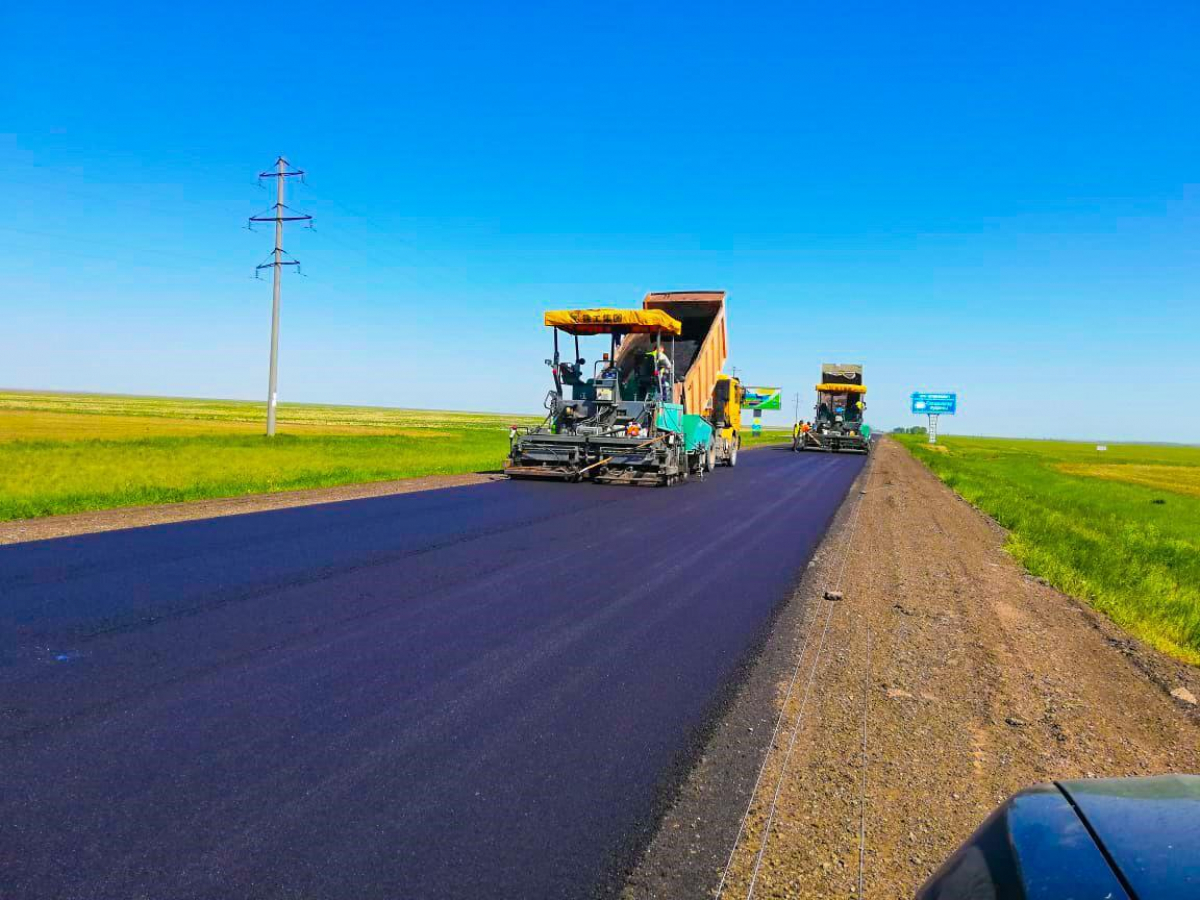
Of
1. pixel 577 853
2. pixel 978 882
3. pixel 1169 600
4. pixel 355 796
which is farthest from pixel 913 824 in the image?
pixel 1169 600

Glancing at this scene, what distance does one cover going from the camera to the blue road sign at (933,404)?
6700cm

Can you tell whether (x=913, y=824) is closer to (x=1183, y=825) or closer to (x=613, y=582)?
(x=1183, y=825)

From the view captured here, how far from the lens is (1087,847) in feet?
4.12

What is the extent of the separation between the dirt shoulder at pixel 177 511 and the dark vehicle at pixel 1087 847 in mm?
9395

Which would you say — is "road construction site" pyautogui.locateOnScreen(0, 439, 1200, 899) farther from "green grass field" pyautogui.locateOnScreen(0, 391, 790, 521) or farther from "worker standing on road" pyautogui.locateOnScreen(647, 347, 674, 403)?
"worker standing on road" pyautogui.locateOnScreen(647, 347, 674, 403)

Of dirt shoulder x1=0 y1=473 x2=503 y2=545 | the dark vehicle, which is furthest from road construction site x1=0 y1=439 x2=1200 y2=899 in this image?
the dark vehicle

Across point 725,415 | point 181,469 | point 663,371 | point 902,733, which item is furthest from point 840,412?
point 902,733

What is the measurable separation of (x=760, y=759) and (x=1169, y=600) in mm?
6681

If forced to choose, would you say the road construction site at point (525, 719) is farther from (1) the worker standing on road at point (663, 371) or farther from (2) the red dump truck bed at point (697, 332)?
(2) the red dump truck bed at point (697, 332)

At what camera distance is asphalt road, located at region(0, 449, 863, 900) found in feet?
8.36

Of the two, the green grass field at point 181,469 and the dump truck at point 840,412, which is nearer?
the green grass field at point 181,469

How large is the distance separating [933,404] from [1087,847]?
72.7 m

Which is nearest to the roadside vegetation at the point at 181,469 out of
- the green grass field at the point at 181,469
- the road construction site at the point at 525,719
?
the green grass field at the point at 181,469

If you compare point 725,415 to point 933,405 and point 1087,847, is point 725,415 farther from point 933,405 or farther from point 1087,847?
point 933,405
